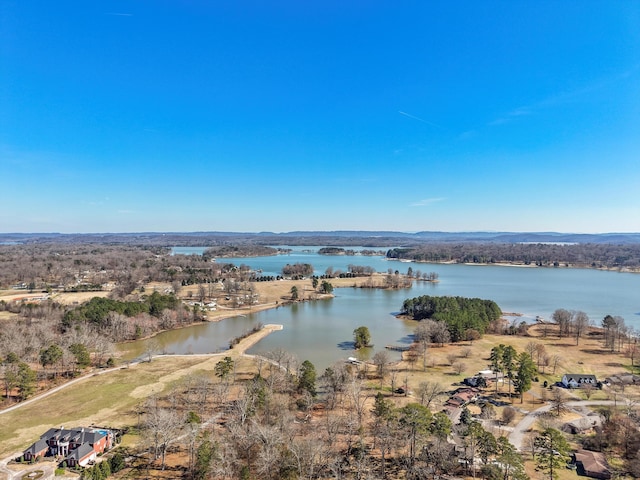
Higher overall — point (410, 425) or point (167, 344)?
point (410, 425)

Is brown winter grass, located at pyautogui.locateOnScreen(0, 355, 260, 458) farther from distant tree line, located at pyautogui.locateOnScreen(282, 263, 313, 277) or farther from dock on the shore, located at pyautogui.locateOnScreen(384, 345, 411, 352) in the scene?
distant tree line, located at pyautogui.locateOnScreen(282, 263, 313, 277)

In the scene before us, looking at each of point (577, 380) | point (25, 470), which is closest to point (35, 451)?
point (25, 470)

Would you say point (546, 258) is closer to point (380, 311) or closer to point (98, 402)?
point (380, 311)

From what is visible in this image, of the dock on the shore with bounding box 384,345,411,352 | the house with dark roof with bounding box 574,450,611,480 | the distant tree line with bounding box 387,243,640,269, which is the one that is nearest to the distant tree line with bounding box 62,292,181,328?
the dock on the shore with bounding box 384,345,411,352

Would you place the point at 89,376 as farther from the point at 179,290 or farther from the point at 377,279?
the point at 377,279

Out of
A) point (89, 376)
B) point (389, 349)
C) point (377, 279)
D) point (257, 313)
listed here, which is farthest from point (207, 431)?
point (377, 279)

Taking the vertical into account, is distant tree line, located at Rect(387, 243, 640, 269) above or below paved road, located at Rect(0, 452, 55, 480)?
above

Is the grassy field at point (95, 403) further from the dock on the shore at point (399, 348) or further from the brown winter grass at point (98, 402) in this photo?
the dock on the shore at point (399, 348)
